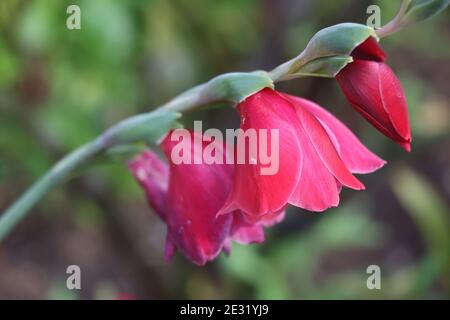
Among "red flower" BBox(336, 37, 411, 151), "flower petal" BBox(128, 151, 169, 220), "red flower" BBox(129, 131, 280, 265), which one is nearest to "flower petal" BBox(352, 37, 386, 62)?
"red flower" BBox(336, 37, 411, 151)

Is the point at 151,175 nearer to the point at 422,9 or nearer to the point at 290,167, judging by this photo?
the point at 290,167

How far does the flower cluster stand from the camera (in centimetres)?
70

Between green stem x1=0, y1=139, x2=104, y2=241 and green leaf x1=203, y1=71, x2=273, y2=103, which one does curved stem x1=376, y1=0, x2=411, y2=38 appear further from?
green stem x1=0, y1=139, x2=104, y2=241

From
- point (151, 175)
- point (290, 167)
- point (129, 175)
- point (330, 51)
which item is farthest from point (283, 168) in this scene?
point (129, 175)

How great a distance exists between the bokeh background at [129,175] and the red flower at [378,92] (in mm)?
908

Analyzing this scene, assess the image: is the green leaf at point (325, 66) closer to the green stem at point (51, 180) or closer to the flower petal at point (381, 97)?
the flower petal at point (381, 97)

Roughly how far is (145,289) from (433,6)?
1621 mm

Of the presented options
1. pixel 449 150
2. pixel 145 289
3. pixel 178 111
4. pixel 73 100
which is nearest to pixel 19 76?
pixel 73 100

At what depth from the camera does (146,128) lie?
837mm

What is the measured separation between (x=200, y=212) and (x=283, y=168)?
14 centimetres

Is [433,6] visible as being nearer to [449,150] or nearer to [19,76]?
[19,76]

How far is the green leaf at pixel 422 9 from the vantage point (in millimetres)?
690

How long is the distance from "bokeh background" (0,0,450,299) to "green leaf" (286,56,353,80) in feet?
2.79

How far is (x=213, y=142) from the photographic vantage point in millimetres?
845
